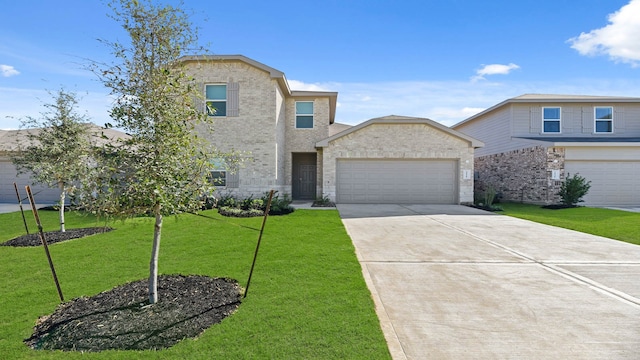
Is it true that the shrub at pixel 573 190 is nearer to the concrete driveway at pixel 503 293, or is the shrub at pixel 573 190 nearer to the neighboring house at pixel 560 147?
the neighboring house at pixel 560 147

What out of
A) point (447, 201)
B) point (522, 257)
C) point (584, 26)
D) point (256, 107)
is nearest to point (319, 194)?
point (256, 107)

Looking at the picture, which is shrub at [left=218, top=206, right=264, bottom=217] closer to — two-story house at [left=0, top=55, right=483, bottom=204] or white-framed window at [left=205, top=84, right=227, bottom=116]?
two-story house at [left=0, top=55, right=483, bottom=204]

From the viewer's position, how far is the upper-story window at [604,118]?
659 inches

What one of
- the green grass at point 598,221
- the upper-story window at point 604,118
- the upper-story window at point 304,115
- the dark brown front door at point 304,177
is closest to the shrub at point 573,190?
the green grass at point 598,221

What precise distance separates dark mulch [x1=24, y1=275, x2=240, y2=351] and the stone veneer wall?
644 inches

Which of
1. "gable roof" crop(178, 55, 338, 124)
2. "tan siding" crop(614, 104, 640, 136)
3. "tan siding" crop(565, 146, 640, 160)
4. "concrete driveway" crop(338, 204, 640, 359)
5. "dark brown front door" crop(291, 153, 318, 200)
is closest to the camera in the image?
"concrete driveway" crop(338, 204, 640, 359)

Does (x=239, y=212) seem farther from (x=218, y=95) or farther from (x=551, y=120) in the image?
(x=551, y=120)

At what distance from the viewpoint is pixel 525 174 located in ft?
52.9

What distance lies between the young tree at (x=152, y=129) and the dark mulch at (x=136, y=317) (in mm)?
354

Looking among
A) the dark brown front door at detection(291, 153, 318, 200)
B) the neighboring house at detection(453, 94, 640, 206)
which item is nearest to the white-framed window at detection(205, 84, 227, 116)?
the dark brown front door at detection(291, 153, 318, 200)

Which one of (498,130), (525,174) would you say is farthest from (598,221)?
(498,130)

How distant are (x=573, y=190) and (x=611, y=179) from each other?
3020mm

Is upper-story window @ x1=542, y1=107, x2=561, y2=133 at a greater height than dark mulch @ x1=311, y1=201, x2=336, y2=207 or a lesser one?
greater

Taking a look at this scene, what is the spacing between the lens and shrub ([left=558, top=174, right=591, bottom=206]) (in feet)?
45.0
